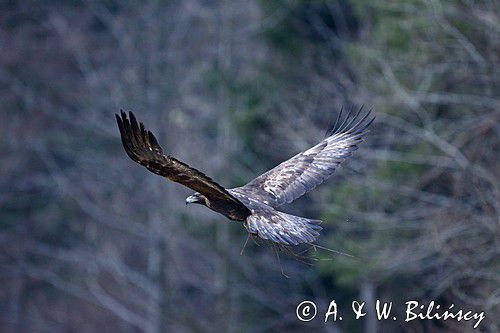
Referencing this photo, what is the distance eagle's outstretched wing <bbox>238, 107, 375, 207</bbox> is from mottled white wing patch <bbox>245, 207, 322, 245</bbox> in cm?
57

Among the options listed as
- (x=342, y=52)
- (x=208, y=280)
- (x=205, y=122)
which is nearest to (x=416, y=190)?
(x=342, y=52)

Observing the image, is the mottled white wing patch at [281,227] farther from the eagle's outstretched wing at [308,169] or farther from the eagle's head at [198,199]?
the eagle's outstretched wing at [308,169]

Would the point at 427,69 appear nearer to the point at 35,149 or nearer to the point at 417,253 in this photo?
the point at 417,253

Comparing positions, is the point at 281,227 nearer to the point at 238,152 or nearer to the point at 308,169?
the point at 308,169

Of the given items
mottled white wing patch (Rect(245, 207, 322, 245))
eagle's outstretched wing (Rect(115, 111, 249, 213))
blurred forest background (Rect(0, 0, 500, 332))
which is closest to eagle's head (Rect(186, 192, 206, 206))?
mottled white wing patch (Rect(245, 207, 322, 245))

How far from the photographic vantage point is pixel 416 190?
16266 mm

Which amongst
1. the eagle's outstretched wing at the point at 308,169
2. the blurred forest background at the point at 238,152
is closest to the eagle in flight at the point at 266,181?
the eagle's outstretched wing at the point at 308,169

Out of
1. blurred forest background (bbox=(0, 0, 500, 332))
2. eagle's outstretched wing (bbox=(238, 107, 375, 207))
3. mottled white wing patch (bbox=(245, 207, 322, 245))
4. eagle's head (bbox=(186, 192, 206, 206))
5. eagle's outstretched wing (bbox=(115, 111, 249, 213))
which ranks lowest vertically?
mottled white wing patch (bbox=(245, 207, 322, 245))

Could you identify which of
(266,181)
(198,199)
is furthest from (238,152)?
(198,199)

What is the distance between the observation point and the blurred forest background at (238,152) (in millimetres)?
15445

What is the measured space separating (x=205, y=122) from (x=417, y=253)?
7404mm

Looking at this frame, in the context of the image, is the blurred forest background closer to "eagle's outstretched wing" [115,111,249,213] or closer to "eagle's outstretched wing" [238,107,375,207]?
"eagle's outstretched wing" [238,107,375,207]

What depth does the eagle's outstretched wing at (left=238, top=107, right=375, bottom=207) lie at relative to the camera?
9.35 m

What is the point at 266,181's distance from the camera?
9.58 metres
